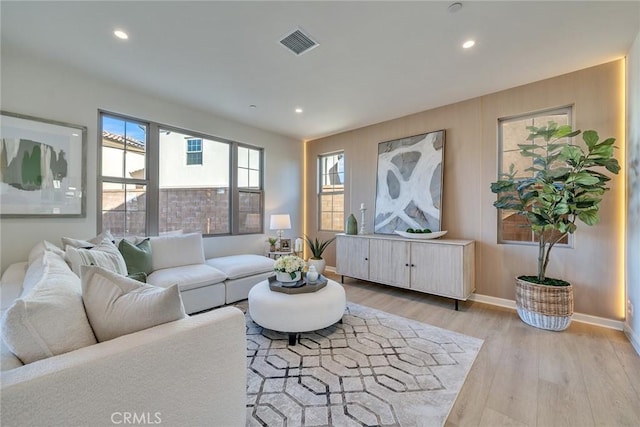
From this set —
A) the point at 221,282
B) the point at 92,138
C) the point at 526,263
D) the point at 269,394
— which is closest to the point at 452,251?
the point at 526,263

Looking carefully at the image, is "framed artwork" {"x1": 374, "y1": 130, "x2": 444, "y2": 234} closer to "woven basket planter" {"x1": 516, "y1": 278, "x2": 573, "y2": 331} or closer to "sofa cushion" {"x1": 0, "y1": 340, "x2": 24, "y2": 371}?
"woven basket planter" {"x1": 516, "y1": 278, "x2": 573, "y2": 331}

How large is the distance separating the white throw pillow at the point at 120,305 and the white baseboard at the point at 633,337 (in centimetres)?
354

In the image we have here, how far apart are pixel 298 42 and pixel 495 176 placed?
284 centimetres

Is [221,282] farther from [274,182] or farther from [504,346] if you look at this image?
[504,346]

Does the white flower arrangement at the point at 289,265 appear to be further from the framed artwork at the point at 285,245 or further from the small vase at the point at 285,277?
the framed artwork at the point at 285,245

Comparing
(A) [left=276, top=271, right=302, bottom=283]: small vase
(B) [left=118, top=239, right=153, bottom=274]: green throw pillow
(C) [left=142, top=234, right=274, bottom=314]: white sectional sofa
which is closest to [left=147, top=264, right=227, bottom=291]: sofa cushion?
(C) [left=142, top=234, right=274, bottom=314]: white sectional sofa

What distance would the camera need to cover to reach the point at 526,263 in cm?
297

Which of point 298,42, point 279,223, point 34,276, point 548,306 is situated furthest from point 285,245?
point 548,306

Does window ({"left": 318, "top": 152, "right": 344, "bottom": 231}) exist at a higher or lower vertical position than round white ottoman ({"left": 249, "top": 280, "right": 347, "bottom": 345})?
higher

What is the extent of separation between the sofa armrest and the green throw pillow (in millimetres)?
2101

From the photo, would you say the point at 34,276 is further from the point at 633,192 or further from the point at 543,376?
the point at 633,192

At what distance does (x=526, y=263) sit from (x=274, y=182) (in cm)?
406

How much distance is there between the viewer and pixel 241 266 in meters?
3.34

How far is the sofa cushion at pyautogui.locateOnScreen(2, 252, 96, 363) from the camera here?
799 millimetres
